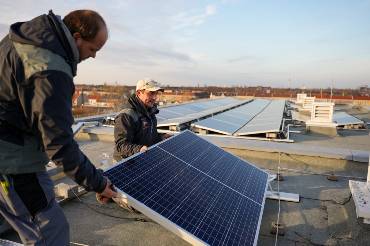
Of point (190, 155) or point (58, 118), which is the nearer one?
point (58, 118)

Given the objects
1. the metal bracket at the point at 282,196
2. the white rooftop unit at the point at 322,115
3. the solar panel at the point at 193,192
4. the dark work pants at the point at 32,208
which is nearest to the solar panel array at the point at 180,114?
the white rooftop unit at the point at 322,115

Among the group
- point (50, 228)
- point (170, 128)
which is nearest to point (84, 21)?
point (50, 228)

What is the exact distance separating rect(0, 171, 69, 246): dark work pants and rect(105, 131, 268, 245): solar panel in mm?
886

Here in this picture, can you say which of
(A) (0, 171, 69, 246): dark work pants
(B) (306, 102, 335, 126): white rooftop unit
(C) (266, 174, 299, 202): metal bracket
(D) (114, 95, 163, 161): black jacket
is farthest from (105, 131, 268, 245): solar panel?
(B) (306, 102, 335, 126): white rooftop unit

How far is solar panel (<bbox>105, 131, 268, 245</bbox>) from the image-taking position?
3826 millimetres

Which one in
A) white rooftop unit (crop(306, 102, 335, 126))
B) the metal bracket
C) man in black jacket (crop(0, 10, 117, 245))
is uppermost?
man in black jacket (crop(0, 10, 117, 245))

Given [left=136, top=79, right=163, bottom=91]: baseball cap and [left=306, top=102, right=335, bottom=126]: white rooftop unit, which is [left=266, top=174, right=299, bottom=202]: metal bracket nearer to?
[left=136, top=79, right=163, bottom=91]: baseball cap

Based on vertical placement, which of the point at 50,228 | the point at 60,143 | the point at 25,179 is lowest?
the point at 50,228

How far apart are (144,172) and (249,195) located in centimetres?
171

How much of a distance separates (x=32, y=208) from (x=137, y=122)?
10.4ft

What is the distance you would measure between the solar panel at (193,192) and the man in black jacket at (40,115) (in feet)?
3.05

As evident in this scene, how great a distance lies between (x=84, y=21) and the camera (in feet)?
9.12

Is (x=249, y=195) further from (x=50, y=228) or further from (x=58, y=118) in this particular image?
(x=58, y=118)

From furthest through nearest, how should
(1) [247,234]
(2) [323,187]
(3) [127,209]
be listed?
(2) [323,187]
(3) [127,209]
(1) [247,234]
